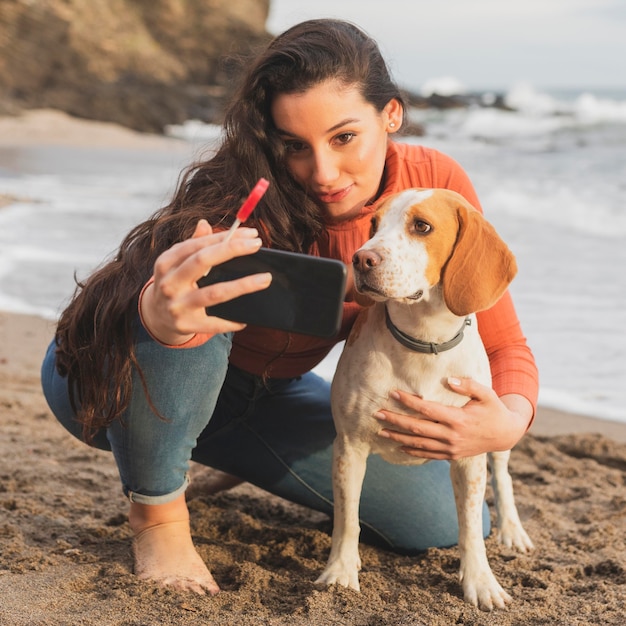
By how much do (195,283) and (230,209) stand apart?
611mm

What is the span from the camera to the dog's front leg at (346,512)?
2.48 m

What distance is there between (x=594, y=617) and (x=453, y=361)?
769 millimetres

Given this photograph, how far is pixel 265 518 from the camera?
124 inches

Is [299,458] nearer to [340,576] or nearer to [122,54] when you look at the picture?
[340,576]

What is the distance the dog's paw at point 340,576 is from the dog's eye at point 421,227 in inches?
38.3

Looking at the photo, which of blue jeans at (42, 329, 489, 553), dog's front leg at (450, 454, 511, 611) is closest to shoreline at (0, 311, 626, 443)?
blue jeans at (42, 329, 489, 553)

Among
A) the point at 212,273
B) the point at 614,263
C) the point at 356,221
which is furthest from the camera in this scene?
the point at 614,263

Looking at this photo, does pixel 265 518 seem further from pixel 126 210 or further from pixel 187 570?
pixel 126 210

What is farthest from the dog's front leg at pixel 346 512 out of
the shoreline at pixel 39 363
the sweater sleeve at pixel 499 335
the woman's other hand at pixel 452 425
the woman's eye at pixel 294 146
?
the shoreline at pixel 39 363

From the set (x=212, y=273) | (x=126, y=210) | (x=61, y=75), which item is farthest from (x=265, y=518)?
(x=61, y=75)

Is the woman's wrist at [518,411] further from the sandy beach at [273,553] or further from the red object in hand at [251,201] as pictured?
the red object in hand at [251,201]

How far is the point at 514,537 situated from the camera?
296cm

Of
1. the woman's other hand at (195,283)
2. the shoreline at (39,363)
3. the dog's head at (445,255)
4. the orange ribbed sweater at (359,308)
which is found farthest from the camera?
the shoreline at (39,363)

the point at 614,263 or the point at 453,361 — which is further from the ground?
the point at 453,361
